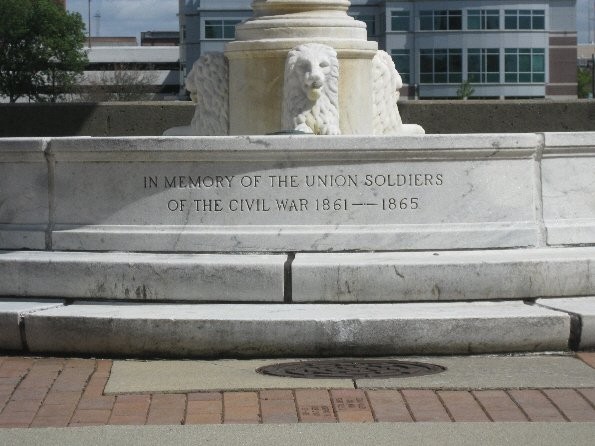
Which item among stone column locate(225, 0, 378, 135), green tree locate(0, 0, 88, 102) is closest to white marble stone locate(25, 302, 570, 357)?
stone column locate(225, 0, 378, 135)

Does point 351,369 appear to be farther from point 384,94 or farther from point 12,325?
point 384,94

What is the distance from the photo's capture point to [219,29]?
315 feet

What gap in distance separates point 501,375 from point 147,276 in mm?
2553

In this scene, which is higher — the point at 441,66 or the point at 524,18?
the point at 524,18

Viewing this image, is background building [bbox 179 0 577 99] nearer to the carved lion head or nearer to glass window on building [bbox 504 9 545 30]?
glass window on building [bbox 504 9 545 30]

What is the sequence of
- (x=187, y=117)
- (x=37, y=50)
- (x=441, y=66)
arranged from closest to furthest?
(x=187, y=117) < (x=37, y=50) < (x=441, y=66)

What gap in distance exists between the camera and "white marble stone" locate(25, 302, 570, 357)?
30.1ft

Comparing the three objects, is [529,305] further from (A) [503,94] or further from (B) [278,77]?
(A) [503,94]

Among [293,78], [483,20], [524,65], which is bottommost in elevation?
[293,78]

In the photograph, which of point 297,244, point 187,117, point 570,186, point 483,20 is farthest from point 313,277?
point 483,20

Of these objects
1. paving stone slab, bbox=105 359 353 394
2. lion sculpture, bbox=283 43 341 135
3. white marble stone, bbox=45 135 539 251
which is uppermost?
lion sculpture, bbox=283 43 341 135

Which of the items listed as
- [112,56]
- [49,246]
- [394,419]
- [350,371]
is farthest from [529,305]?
[112,56]

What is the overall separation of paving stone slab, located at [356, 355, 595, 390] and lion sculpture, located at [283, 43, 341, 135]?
3964 mm

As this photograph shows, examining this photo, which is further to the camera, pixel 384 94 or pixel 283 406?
pixel 384 94
